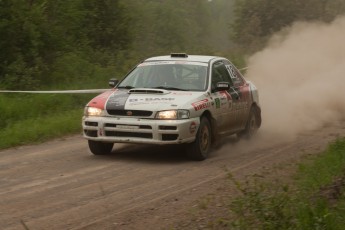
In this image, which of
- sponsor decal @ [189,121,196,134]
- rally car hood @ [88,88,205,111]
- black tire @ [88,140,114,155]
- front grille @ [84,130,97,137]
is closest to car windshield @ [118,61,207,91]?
rally car hood @ [88,88,205,111]

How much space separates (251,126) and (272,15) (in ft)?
98.2

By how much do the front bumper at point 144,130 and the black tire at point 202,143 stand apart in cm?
14

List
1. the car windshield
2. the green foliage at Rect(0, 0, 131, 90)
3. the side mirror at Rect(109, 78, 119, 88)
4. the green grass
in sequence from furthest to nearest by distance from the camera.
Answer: the green foliage at Rect(0, 0, 131, 90) < the green grass < the side mirror at Rect(109, 78, 119, 88) < the car windshield

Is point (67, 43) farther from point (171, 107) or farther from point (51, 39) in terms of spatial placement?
point (171, 107)

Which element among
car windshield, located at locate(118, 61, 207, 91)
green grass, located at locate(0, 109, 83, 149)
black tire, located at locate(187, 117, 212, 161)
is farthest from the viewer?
green grass, located at locate(0, 109, 83, 149)

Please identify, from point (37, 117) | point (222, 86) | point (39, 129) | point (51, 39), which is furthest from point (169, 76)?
point (51, 39)

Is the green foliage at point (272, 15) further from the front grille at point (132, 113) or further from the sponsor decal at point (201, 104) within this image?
the front grille at point (132, 113)

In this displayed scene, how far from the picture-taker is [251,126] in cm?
1279

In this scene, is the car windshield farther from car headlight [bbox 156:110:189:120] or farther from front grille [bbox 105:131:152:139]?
front grille [bbox 105:131:152:139]

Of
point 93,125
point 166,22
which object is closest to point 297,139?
point 93,125

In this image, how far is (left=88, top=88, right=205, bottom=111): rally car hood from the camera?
9984mm

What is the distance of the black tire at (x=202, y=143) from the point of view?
10.3m

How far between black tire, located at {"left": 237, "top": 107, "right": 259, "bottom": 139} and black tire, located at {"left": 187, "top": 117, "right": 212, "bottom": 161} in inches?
81.6

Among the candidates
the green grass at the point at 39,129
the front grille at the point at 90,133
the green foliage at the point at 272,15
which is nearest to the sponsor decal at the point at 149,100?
the front grille at the point at 90,133
